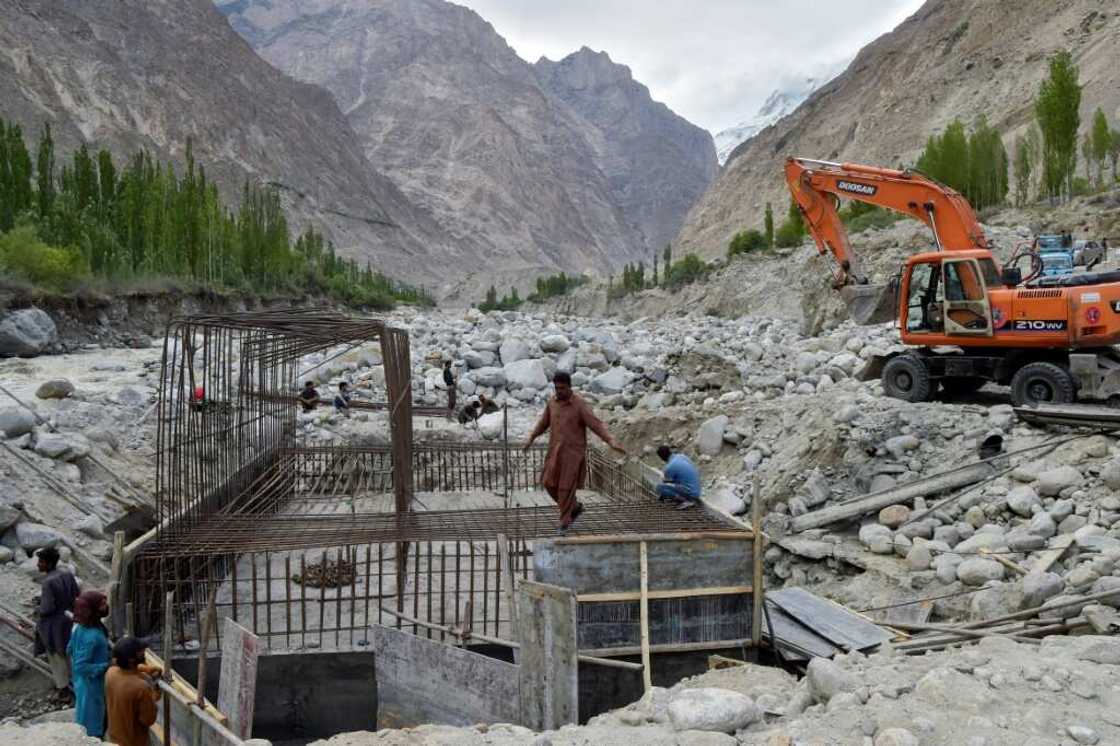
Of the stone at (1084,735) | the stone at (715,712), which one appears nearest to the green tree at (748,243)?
the stone at (715,712)

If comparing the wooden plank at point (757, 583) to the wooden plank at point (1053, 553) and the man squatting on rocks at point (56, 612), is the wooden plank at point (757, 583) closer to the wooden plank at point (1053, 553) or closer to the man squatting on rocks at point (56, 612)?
the wooden plank at point (1053, 553)

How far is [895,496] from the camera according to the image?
7.64 meters

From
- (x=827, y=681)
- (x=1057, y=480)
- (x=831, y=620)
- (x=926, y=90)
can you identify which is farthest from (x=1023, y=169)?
(x=827, y=681)

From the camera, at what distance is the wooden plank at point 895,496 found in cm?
747

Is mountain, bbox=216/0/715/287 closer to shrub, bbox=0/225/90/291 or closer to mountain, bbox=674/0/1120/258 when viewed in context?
mountain, bbox=674/0/1120/258

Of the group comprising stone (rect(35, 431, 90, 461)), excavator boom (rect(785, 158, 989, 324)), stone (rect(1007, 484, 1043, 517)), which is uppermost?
excavator boom (rect(785, 158, 989, 324))

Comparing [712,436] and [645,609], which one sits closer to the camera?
[645,609]

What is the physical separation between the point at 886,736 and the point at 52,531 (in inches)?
260

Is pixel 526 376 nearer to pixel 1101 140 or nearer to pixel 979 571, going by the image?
pixel 979 571

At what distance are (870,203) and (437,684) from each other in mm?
9216

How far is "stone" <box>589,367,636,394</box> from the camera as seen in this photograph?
1502 cm

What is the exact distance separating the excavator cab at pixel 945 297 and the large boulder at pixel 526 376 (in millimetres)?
7612

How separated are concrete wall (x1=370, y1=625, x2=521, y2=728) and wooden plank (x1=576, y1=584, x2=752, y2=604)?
2.70 feet

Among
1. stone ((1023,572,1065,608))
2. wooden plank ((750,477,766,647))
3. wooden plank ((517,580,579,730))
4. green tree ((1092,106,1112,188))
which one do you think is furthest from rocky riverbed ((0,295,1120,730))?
green tree ((1092,106,1112,188))
